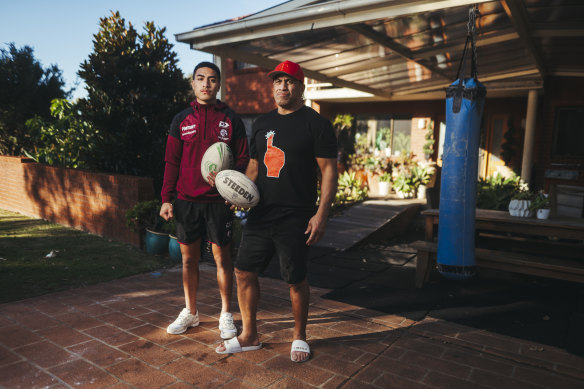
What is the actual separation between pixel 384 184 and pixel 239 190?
29.8 ft

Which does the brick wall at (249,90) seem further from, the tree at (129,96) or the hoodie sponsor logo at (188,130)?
the hoodie sponsor logo at (188,130)

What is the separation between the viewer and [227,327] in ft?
10.2

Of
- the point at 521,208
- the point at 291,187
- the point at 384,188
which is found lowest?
the point at 384,188

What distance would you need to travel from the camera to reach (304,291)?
2.76 m

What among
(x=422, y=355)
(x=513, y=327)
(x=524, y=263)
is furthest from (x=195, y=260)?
(x=524, y=263)

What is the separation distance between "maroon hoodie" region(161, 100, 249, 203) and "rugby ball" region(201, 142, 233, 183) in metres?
0.10

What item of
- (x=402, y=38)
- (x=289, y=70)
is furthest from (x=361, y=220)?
(x=289, y=70)

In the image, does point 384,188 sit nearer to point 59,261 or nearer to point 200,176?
point 59,261

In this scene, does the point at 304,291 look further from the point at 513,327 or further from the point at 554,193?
the point at 554,193

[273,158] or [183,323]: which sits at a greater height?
[273,158]

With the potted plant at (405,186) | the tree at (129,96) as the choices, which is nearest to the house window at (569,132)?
the potted plant at (405,186)

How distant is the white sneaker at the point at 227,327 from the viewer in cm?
306

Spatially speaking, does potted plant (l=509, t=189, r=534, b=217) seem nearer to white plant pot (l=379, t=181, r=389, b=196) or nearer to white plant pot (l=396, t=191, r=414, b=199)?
white plant pot (l=396, t=191, r=414, b=199)

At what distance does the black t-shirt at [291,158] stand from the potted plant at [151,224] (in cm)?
335
